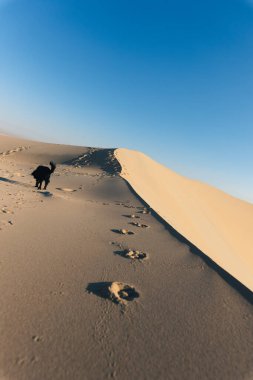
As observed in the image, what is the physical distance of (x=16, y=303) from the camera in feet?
8.33

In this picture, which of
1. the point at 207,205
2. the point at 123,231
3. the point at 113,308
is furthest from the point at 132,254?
the point at 207,205

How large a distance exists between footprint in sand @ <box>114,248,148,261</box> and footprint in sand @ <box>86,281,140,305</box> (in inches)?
36.9

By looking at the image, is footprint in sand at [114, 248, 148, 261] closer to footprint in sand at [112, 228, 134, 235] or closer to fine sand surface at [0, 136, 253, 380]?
fine sand surface at [0, 136, 253, 380]

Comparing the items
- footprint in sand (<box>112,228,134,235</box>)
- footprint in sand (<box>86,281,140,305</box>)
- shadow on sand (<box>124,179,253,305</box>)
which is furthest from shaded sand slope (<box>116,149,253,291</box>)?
footprint in sand (<box>86,281,140,305</box>)

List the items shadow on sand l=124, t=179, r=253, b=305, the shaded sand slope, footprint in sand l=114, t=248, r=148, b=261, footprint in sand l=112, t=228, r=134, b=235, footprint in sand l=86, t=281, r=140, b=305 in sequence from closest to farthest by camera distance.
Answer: footprint in sand l=86, t=281, r=140, b=305, shadow on sand l=124, t=179, r=253, b=305, footprint in sand l=114, t=248, r=148, b=261, footprint in sand l=112, t=228, r=134, b=235, the shaded sand slope

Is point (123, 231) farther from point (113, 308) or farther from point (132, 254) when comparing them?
point (113, 308)

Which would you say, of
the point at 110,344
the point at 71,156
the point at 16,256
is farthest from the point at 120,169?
the point at 110,344

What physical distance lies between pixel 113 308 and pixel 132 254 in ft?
5.22

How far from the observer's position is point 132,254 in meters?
4.25

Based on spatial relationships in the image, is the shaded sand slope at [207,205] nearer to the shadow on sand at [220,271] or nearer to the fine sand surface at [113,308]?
the shadow on sand at [220,271]

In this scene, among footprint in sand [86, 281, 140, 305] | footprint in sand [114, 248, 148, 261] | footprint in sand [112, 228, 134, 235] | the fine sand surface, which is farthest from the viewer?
footprint in sand [112, 228, 134, 235]

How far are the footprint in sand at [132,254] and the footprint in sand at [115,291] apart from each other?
3.07ft

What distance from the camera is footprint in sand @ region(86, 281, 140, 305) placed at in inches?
113

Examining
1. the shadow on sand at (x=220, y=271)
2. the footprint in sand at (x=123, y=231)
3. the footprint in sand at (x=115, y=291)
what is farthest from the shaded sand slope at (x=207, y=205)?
the footprint in sand at (x=115, y=291)
